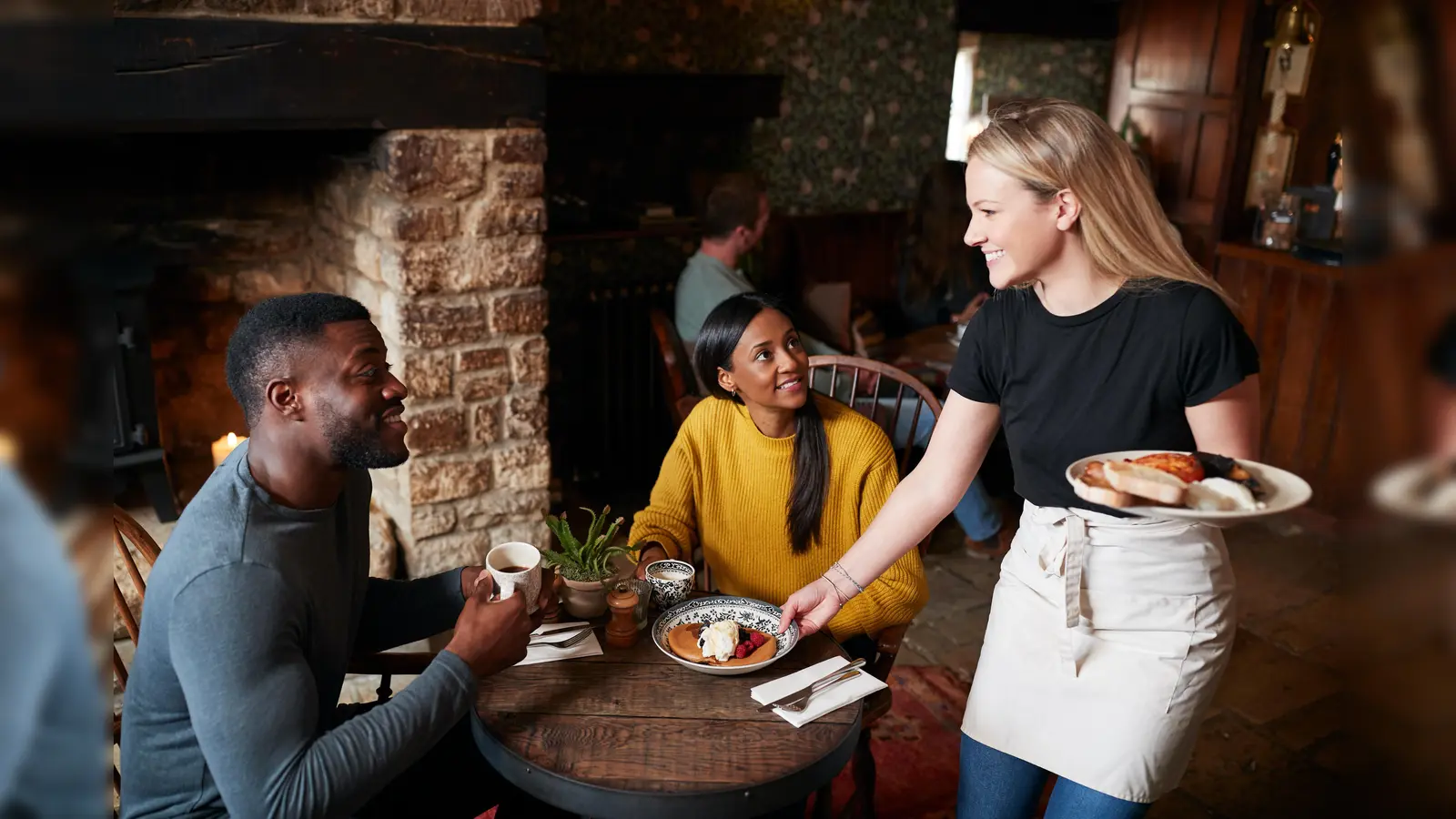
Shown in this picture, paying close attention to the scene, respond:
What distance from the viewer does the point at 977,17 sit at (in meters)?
4.50

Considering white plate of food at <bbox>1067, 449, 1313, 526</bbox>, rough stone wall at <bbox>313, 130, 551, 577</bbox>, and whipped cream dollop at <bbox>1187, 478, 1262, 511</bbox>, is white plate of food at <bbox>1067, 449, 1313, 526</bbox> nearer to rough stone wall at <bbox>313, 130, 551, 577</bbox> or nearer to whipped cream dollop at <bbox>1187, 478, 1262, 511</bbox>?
whipped cream dollop at <bbox>1187, 478, 1262, 511</bbox>

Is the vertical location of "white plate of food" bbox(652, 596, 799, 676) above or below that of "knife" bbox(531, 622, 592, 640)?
above

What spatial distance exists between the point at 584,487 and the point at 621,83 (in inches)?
60.3

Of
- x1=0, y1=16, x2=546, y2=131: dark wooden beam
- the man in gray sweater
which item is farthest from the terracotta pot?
x1=0, y1=16, x2=546, y2=131: dark wooden beam

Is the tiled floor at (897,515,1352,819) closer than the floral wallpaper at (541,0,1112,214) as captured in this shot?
Yes

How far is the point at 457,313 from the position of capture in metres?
2.61

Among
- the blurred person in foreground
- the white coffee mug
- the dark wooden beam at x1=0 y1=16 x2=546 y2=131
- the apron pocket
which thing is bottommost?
the white coffee mug

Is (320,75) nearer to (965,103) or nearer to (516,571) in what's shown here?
(516,571)

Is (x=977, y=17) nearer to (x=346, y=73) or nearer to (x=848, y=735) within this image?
(x=346, y=73)

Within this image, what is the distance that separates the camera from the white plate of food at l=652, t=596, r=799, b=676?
5.30ft

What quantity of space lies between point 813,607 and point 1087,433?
601mm

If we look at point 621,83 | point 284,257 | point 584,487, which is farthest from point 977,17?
point 284,257

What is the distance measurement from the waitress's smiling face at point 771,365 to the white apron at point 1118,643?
63 centimetres

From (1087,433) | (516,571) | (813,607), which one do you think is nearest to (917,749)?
(813,607)
